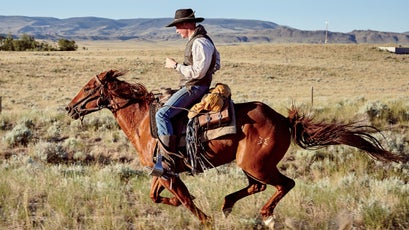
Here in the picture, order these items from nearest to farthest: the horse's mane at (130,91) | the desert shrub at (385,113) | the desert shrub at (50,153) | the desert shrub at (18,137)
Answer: the horse's mane at (130,91) → the desert shrub at (50,153) → the desert shrub at (18,137) → the desert shrub at (385,113)

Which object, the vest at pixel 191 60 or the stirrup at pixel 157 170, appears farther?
the vest at pixel 191 60

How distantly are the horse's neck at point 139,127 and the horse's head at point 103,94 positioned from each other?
142 mm

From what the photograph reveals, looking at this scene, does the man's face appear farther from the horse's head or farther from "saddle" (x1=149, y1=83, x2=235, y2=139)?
the horse's head

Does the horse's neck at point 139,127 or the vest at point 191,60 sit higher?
the vest at point 191,60

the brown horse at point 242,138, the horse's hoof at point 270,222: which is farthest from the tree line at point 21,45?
the horse's hoof at point 270,222

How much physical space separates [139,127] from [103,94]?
27.5 inches

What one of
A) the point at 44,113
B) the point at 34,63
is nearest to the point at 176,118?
the point at 44,113

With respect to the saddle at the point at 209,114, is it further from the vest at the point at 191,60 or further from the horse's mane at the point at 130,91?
the horse's mane at the point at 130,91

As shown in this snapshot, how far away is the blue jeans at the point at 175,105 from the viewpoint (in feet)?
17.5

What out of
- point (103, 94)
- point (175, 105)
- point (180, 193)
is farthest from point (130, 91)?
point (180, 193)

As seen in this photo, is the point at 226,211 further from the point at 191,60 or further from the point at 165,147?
the point at 191,60

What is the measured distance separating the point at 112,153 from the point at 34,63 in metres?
38.4

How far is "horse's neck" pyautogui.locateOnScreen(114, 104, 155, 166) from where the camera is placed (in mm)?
5523

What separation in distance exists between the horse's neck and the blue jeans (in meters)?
0.26
